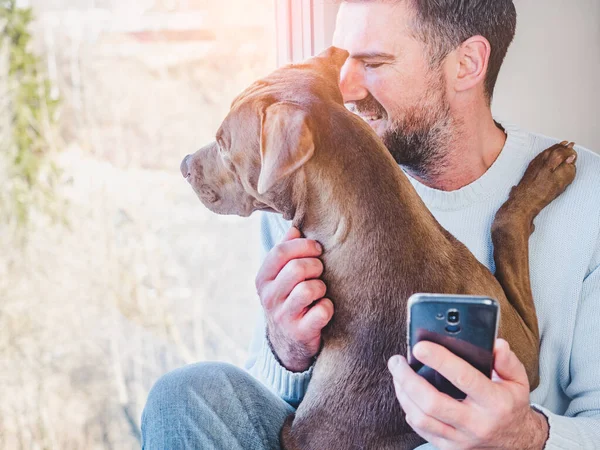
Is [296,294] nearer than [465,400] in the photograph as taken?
No

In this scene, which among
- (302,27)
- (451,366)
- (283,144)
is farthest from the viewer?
(302,27)

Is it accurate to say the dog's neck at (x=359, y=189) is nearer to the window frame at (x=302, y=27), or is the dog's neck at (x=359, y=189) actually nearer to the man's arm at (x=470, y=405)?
the man's arm at (x=470, y=405)

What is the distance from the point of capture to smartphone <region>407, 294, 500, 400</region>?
1028mm

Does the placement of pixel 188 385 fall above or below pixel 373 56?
below

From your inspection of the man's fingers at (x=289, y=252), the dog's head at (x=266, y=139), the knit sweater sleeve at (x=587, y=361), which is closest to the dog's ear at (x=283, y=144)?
the dog's head at (x=266, y=139)

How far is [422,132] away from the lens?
1773 millimetres

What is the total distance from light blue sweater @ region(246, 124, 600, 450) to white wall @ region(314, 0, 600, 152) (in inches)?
38.5

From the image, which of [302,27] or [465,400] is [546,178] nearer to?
[465,400]

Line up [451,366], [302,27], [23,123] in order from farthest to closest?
1. [302,27]
2. [23,123]
3. [451,366]

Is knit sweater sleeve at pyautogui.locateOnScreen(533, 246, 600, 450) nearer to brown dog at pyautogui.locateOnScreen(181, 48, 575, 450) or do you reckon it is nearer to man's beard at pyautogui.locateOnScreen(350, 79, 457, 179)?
brown dog at pyautogui.locateOnScreen(181, 48, 575, 450)

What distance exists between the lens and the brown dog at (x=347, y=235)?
1277mm

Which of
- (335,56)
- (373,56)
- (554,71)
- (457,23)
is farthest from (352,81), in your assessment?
(554,71)

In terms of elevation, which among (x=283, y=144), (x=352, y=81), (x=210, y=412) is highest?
(x=352, y=81)

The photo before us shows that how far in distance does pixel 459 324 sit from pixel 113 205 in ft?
4.79
